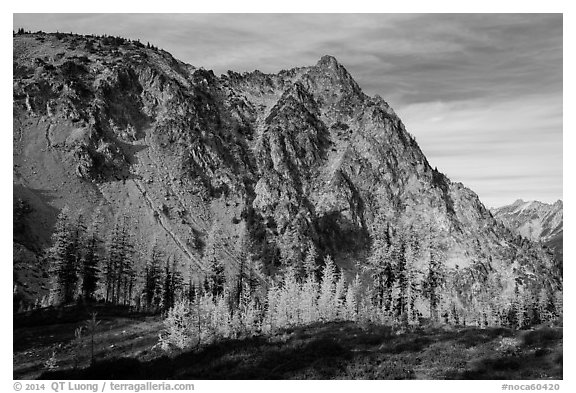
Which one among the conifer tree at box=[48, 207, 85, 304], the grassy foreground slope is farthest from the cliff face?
the grassy foreground slope

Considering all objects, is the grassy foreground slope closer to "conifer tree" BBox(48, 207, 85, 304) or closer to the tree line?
the tree line

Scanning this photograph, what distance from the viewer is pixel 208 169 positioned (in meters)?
160

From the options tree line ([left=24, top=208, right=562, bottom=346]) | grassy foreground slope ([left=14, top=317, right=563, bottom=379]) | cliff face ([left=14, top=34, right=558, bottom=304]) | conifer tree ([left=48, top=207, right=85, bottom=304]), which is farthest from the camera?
cliff face ([left=14, top=34, right=558, bottom=304])

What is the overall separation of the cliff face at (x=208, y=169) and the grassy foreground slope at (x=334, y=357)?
81.2 metres

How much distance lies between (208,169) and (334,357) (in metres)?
137

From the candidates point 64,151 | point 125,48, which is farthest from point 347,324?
point 125,48

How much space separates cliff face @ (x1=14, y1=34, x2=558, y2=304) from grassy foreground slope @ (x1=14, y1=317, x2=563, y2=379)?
81.2m

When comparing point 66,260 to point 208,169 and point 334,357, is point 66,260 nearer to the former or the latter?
point 334,357

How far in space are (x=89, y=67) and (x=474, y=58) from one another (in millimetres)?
155627

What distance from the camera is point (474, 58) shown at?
34.0 m

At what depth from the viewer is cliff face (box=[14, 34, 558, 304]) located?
128 m

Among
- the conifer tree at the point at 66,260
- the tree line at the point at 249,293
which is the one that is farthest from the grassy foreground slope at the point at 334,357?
the conifer tree at the point at 66,260

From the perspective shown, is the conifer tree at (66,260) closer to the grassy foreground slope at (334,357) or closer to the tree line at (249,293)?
the tree line at (249,293)
